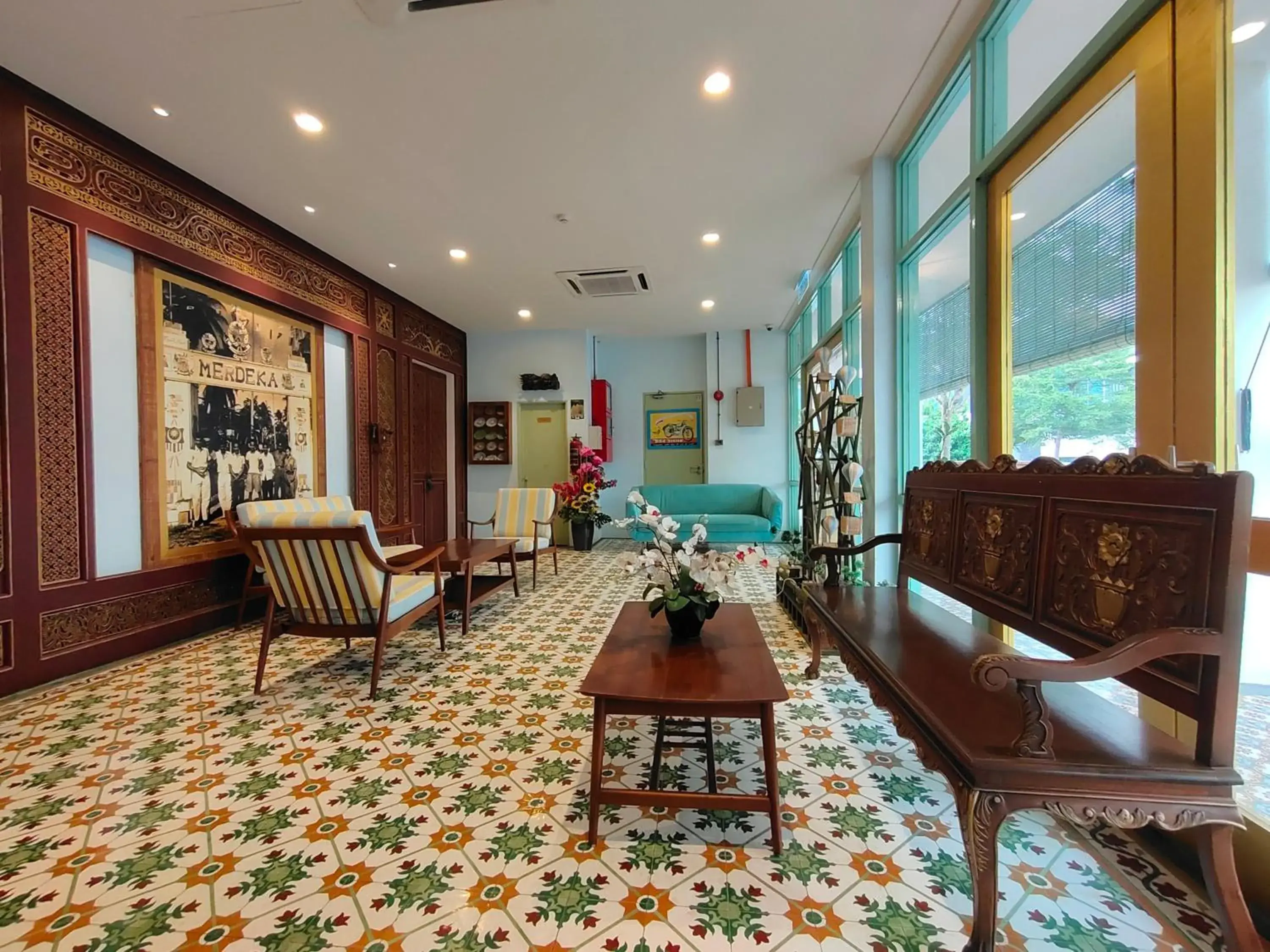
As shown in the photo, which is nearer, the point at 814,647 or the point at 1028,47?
the point at 1028,47

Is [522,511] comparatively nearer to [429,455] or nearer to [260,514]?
[429,455]

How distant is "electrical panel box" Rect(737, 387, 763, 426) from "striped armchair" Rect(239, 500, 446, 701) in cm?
570

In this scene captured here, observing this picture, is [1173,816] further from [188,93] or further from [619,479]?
[619,479]

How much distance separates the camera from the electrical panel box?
24.1 feet

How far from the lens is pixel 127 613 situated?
117 inches

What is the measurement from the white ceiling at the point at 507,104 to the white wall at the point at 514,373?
2813 mm

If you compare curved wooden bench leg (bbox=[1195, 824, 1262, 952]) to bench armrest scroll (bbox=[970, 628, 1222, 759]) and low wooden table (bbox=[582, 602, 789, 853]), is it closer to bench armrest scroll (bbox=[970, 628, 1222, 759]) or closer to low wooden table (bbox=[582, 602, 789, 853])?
bench armrest scroll (bbox=[970, 628, 1222, 759])

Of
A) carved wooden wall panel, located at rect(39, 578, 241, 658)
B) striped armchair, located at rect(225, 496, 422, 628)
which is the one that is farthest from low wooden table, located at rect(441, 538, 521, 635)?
carved wooden wall panel, located at rect(39, 578, 241, 658)

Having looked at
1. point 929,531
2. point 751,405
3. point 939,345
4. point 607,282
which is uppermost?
point 607,282

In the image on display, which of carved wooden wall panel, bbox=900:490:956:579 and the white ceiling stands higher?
the white ceiling

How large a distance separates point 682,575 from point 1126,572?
4.22 ft

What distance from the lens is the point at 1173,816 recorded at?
3.28 feet

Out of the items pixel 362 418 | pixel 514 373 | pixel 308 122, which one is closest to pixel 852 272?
pixel 308 122

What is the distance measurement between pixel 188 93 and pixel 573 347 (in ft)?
15.8
